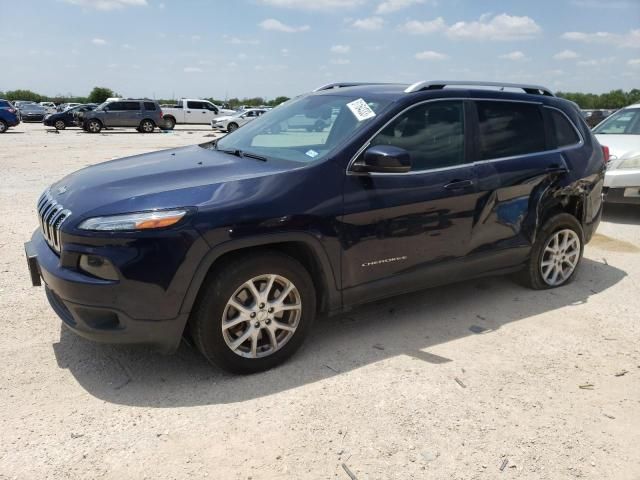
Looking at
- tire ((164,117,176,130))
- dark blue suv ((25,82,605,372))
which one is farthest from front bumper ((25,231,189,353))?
tire ((164,117,176,130))

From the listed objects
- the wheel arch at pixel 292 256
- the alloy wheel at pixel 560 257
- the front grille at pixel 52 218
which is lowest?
the alloy wheel at pixel 560 257

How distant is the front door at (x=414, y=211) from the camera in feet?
11.5

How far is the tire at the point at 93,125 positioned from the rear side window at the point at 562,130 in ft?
90.9

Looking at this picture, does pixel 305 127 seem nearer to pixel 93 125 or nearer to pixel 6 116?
pixel 6 116

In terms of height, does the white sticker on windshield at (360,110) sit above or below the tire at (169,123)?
above

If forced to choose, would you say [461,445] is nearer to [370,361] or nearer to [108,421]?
[370,361]

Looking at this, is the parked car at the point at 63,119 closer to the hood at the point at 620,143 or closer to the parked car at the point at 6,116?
the parked car at the point at 6,116

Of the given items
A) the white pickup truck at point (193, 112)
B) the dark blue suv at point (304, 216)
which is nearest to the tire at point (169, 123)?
the white pickup truck at point (193, 112)

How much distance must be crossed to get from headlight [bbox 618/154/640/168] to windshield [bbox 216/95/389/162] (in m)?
5.22

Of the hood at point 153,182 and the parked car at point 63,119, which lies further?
the parked car at point 63,119

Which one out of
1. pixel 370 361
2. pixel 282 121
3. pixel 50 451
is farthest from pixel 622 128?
pixel 50 451

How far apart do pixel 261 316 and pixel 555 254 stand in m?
2.96

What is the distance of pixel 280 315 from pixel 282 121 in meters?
1.72

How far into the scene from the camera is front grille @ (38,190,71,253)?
3.09 metres
